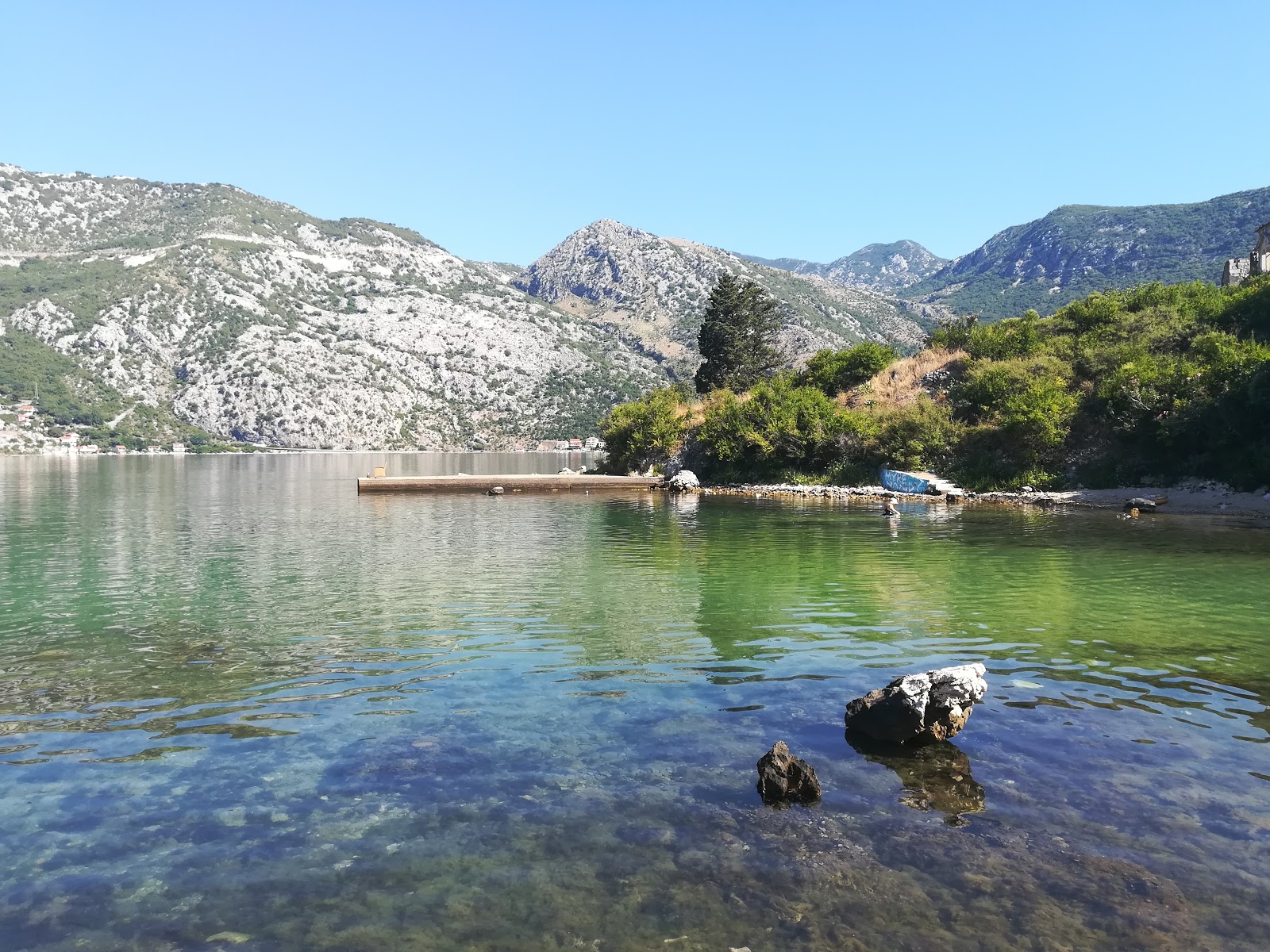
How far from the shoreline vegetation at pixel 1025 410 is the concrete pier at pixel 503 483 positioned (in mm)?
9365

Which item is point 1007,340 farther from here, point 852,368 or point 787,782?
point 787,782

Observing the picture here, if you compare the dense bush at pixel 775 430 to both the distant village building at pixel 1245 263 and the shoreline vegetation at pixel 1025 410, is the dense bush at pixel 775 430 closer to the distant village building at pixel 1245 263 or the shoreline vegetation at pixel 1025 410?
the shoreline vegetation at pixel 1025 410

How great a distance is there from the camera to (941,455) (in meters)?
65.7

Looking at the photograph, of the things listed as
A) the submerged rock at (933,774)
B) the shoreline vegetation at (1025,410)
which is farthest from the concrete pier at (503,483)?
the submerged rock at (933,774)

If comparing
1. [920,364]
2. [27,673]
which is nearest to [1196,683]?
[27,673]

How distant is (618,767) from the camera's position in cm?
1032

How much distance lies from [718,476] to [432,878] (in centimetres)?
7118

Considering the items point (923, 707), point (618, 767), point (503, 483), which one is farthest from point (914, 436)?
point (618, 767)

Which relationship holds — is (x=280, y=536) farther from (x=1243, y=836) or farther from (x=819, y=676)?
(x=1243, y=836)

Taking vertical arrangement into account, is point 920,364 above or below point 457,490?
above

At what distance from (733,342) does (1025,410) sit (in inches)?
1885

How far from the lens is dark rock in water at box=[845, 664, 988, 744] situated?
10.9m

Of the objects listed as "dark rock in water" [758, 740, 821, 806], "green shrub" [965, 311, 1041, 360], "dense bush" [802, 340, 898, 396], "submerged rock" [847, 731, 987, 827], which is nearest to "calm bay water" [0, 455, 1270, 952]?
"submerged rock" [847, 731, 987, 827]

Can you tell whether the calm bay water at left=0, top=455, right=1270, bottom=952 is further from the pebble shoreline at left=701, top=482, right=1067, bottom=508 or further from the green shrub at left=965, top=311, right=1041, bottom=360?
the green shrub at left=965, top=311, right=1041, bottom=360
